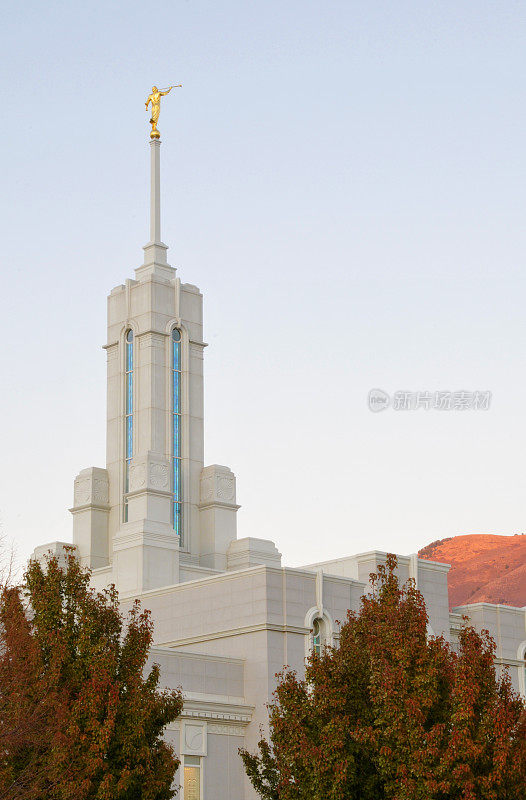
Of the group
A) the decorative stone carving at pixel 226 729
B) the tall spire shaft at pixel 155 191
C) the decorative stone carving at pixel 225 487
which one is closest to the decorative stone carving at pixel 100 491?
the decorative stone carving at pixel 225 487

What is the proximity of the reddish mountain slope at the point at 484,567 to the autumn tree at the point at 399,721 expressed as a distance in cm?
13696

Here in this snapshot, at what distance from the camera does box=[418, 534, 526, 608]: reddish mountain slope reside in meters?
164

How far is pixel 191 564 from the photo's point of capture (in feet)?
176

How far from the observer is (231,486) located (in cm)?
5650

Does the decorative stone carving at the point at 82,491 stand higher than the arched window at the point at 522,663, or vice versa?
the decorative stone carving at the point at 82,491

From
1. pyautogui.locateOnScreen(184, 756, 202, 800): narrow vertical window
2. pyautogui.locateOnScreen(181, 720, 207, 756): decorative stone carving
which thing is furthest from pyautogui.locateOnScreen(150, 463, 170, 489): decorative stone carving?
pyautogui.locateOnScreen(184, 756, 202, 800): narrow vertical window

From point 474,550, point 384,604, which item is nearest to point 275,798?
point 384,604

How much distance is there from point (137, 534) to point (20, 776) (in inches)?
1028

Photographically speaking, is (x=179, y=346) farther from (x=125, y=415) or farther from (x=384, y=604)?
(x=384, y=604)

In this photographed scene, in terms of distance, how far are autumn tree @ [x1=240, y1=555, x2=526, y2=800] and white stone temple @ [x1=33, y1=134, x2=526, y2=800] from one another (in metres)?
12.8

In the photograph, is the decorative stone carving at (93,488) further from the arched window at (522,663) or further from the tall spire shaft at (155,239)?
the arched window at (522,663)

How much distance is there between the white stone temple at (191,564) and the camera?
39281mm

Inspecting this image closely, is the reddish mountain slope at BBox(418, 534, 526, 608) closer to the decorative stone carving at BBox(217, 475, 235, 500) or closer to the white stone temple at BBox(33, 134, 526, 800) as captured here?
the decorative stone carving at BBox(217, 475, 235, 500)

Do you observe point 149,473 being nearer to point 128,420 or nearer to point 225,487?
point 128,420
